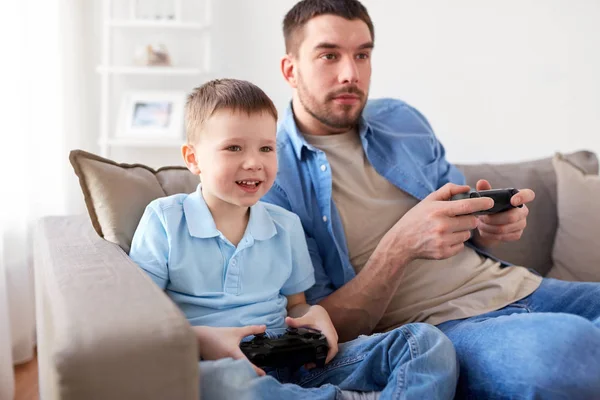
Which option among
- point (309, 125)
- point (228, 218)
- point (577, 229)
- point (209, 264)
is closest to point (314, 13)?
point (309, 125)

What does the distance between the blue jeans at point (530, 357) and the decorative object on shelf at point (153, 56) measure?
1845 mm

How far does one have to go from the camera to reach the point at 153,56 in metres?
2.62

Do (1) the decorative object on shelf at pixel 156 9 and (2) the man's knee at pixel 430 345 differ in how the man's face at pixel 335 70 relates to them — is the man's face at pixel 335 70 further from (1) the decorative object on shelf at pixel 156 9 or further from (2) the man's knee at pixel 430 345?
(1) the decorative object on shelf at pixel 156 9

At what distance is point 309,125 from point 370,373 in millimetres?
736

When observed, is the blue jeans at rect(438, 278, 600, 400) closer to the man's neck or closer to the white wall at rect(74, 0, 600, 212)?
the man's neck

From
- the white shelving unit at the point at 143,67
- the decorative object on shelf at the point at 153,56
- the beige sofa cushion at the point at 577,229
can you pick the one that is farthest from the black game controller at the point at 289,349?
the decorative object on shelf at the point at 153,56

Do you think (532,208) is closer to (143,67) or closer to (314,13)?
Result: (314,13)

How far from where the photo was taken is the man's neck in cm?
165

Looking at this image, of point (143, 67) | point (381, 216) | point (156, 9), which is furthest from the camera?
point (156, 9)

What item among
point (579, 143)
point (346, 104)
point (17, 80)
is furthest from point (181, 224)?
point (579, 143)

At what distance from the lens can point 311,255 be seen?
1.51 m

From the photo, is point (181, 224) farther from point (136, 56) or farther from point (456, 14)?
point (456, 14)

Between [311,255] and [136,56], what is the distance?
1.53 m

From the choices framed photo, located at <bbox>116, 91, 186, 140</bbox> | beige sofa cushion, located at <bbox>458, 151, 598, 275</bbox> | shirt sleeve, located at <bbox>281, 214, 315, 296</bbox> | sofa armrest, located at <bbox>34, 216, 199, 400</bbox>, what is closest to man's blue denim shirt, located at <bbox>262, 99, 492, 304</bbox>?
shirt sleeve, located at <bbox>281, 214, 315, 296</bbox>
